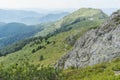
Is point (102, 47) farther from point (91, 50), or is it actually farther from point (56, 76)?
point (56, 76)

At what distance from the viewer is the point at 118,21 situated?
157 meters

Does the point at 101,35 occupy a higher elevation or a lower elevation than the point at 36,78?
higher

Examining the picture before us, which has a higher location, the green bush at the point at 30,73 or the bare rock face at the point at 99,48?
the bare rock face at the point at 99,48

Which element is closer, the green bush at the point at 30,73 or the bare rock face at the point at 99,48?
the bare rock face at the point at 99,48

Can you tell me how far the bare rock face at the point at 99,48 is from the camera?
4944 inches

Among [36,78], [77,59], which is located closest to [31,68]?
[36,78]

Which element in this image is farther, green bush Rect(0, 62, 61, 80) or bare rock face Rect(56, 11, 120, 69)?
green bush Rect(0, 62, 61, 80)

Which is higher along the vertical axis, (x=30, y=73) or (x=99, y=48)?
(x=99, y=48)

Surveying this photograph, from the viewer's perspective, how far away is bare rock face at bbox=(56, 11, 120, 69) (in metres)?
126

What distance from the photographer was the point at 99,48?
454ft

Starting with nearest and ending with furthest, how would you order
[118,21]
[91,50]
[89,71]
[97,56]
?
[89,71]
[97,56]
[91,50]
[118,21]

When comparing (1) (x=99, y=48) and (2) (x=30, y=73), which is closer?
(1) (x=99, y=48)

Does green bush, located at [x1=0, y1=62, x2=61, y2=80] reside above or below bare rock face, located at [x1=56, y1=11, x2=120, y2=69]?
below

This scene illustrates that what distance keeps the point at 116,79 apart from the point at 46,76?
81410 mm
